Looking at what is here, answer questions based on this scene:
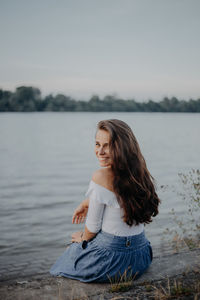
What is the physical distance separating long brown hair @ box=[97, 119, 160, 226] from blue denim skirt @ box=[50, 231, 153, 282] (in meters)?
0.24

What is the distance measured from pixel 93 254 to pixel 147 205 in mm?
633

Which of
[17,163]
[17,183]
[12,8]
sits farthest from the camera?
[12,8]

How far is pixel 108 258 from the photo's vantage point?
2883 millimetres

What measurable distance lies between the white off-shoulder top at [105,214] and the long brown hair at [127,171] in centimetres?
7

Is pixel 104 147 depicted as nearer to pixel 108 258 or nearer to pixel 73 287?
pixel 108 258

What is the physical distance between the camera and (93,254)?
Answer: 291 centimetres

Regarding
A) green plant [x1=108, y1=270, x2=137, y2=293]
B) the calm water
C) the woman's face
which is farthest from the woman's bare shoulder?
the calm water

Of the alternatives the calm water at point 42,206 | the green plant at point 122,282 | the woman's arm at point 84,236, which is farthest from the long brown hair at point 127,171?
the calm water at point 42,206

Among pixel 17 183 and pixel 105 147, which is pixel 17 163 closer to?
pixel 17 183

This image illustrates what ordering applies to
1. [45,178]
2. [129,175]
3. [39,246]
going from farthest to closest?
[45,178] < [39,246] < [129,175]

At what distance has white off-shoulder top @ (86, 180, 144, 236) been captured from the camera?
270cm

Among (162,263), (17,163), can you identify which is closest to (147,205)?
(162,263)

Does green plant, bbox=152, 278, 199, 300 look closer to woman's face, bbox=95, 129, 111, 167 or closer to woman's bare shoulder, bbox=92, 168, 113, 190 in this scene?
woman's bare shoulder, bbox=92, 168, 113, 190

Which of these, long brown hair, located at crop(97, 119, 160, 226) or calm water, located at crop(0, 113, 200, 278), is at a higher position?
long brown hair, located at crop(97, 119, 160, 226)
